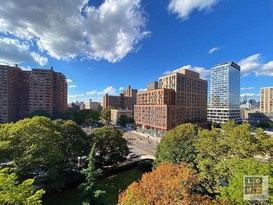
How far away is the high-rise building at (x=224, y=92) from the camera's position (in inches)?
3184

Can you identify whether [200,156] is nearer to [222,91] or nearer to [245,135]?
[245,135]

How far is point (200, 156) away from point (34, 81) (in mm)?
78487

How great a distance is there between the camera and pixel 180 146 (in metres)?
19.0

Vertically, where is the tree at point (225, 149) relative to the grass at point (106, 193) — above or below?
above

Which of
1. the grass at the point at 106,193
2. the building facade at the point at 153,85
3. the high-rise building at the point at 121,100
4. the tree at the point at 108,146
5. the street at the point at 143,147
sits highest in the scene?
the building facade at the point at 153,85

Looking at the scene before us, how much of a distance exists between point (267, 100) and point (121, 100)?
316 ft

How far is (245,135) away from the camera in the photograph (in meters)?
14.4

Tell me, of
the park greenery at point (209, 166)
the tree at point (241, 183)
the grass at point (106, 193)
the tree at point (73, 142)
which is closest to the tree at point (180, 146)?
the park greenery at point (209, 166)

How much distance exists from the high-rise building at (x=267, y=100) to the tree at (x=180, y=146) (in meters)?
92.0

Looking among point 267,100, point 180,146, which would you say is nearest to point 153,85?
point 267,100

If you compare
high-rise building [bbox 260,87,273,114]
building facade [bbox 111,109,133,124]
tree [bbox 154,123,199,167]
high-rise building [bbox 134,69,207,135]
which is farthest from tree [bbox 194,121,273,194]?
high-rise building [bbox 260,87,273,114]

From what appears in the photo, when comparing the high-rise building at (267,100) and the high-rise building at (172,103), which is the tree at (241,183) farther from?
the high-rise building at (267,100)

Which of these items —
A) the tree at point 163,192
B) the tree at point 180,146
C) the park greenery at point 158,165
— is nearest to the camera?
the tree at point 163,192

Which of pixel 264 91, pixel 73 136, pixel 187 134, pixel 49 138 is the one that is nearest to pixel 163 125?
pixel 187 134
